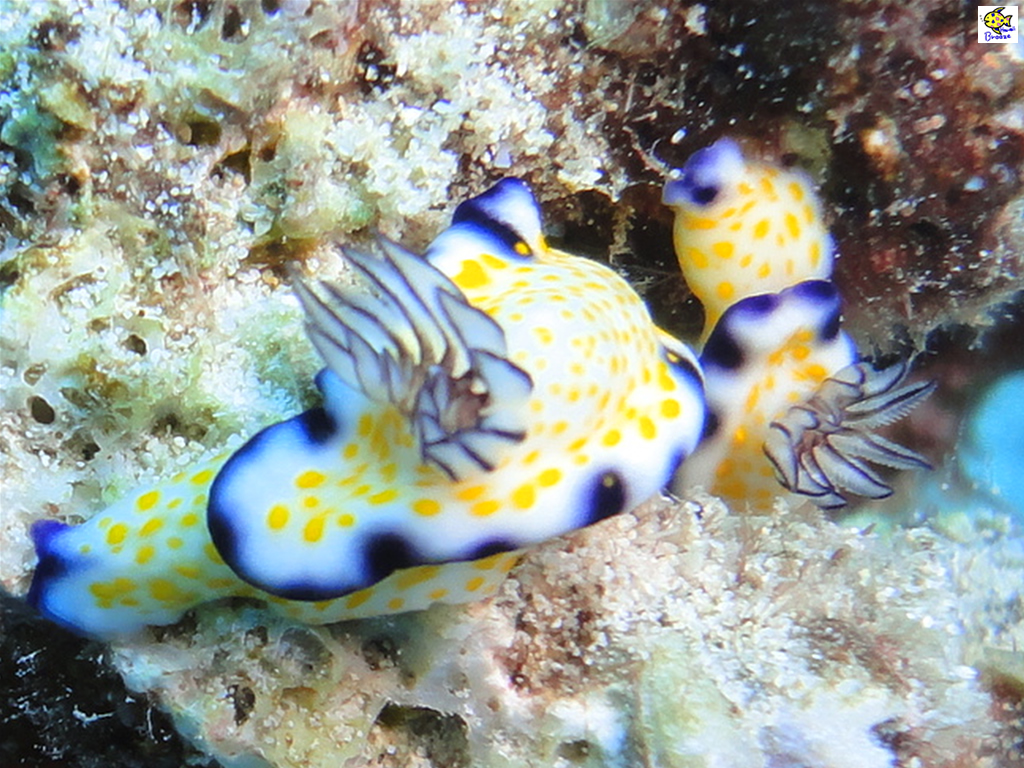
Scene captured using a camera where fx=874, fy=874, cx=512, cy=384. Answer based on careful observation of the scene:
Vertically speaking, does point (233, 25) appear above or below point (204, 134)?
above

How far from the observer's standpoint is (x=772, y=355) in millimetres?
2865

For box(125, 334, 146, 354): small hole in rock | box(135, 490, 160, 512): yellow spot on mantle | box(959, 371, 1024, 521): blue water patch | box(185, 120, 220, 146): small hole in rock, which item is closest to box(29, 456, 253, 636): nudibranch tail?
box(135, 490, 160, 512): yellow spot on mantle

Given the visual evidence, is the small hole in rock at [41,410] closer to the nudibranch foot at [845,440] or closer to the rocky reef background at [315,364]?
the rocky reef background at [315,364]

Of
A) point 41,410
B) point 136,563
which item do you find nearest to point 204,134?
point 41,410

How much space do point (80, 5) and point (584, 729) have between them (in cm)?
240

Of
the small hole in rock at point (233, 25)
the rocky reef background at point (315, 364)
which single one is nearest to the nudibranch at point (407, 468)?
the rocky reef background at point (315, 364)

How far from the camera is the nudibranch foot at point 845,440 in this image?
2.72m

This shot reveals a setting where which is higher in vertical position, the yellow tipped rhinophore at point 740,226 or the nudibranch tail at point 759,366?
the yellow tipped rhinophore at point 740,226

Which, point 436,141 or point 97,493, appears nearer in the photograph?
point 97,493

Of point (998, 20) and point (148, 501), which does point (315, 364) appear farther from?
point (998, 20)

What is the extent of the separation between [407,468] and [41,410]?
115 cm

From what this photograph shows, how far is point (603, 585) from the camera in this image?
95.9 inches

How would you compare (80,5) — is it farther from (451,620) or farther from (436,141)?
(451,620)

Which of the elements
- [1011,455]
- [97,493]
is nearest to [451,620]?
[97,493]
